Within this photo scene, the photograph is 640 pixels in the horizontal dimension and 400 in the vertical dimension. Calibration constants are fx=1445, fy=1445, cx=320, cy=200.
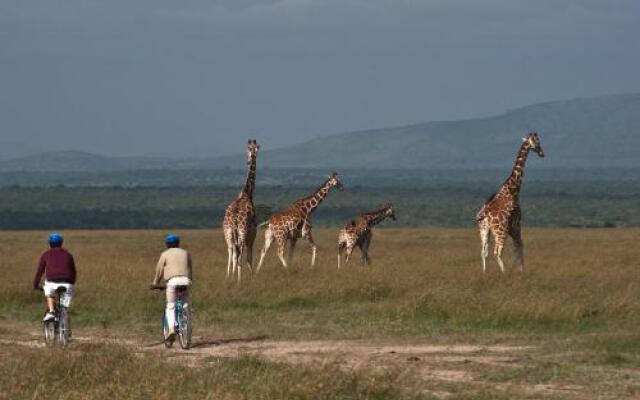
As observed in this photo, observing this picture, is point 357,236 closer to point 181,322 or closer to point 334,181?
point 334,181

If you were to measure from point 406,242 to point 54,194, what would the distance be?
3147 inches

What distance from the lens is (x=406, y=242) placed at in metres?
46.8

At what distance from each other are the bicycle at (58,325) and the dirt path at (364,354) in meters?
0.66

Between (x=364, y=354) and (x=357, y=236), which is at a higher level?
(x=357, y=236)

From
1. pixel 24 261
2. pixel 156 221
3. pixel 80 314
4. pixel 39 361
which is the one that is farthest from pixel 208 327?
pixel 156 221

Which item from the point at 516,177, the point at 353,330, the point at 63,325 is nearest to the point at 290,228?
the point at 516,177

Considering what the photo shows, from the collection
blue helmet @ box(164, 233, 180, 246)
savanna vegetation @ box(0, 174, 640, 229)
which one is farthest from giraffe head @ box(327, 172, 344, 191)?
savanna vegetation @ box(0, 174, 640, 229)

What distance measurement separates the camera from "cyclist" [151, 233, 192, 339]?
680 inches

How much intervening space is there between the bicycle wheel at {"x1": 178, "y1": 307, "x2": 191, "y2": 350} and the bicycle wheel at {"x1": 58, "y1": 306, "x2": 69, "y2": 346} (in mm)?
1342

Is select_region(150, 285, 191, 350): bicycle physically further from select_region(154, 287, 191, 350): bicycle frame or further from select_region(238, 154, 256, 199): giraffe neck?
select_region(238, 154, 256, 199): giraffe neck

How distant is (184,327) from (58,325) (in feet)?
4.89

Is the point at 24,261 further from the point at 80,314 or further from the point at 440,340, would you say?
the point at 440,340

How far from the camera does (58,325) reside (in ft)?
56.2

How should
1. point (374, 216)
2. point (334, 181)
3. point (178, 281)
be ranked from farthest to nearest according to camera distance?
point (334, 181) < point (374, 216) < point (178, 281)
